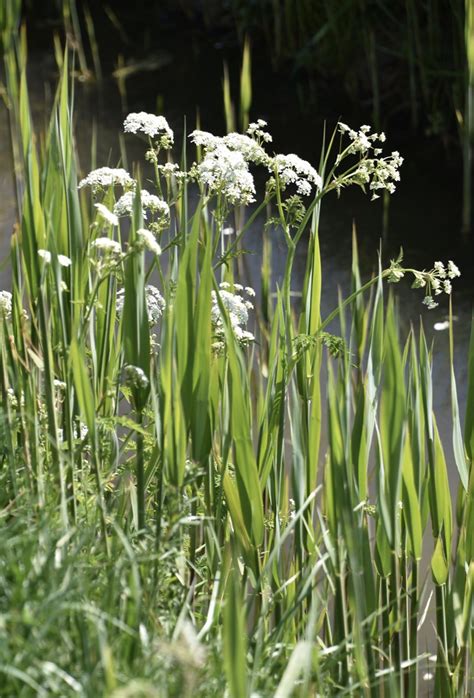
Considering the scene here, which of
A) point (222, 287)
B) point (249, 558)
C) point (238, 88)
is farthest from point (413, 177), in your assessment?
point (249, 558)

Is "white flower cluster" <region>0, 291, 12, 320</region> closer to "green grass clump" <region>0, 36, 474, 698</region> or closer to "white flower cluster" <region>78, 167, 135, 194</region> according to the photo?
"green grass clump" <region>0, 36, 474, 698</region>

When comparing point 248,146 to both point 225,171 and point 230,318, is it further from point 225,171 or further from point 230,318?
point 230,318

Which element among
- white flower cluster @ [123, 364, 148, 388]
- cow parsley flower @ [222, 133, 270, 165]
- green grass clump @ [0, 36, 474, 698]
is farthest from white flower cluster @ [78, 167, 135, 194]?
white flower cluster @ [123, 364, 148, 388]

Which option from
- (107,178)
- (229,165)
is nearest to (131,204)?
(107,178)

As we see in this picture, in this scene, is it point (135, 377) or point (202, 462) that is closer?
point (135, 377)

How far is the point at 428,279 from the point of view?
1488 millimetres

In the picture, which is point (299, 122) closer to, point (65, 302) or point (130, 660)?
point (65, 302)

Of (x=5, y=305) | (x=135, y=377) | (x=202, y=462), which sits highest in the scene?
(x=5, y=305)

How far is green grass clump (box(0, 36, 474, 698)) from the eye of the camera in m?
1.15

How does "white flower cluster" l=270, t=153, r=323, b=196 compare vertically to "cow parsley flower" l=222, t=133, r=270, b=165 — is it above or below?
below

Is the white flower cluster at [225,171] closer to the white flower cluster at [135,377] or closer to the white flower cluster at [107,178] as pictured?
the white flower cluster at [107,178]

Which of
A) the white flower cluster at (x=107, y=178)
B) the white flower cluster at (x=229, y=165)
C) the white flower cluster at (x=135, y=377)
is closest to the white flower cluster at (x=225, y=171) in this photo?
the white flower cluster at (x=229, y=165)

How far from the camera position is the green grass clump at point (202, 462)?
115 centimetres

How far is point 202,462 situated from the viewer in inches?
56.8
